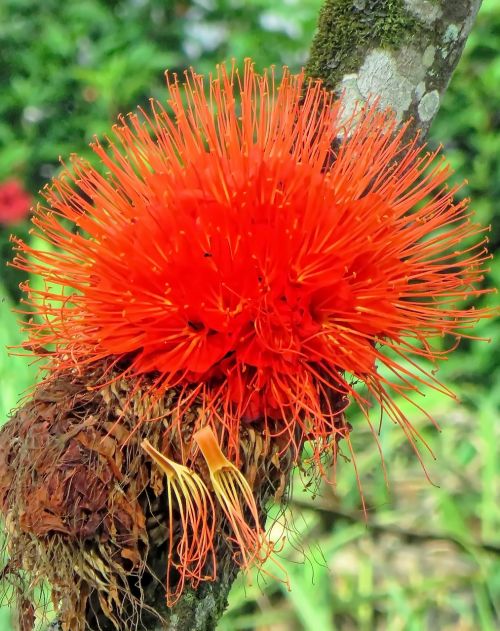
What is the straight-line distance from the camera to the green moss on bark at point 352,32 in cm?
99

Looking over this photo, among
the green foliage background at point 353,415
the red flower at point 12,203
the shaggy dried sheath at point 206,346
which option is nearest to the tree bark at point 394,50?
the shaggy dried sheath at point 206,346

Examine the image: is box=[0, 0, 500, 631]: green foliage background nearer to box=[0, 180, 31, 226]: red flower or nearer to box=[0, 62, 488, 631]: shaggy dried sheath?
box=[0, 180, 31, 226]: red flower

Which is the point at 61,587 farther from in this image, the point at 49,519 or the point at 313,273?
the point at 313,273

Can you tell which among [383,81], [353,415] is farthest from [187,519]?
[353,415]

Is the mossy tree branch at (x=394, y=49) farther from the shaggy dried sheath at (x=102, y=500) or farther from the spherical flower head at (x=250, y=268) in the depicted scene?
the shaggy dried sheath at (x=102, y=500)

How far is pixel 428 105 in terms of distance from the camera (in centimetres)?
104

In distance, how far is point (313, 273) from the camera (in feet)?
2.75

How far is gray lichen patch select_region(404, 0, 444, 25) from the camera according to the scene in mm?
986

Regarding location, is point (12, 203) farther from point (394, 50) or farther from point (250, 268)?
point (250, 268)

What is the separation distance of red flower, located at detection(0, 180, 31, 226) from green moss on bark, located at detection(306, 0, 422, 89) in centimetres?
204

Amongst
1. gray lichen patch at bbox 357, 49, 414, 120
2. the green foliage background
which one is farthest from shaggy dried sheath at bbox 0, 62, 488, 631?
the green foliage background

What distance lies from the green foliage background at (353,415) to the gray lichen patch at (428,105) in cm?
102

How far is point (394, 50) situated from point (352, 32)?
65mm

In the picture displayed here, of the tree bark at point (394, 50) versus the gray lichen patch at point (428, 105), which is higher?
the tree bark at point (394, 50)
